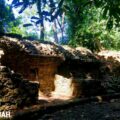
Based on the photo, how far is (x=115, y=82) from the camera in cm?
1817

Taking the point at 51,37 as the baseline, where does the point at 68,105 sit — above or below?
below

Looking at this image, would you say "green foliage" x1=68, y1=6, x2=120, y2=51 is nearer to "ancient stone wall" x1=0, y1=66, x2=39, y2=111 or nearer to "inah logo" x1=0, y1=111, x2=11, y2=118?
"ancient stone wall" x1=0, y1=66, x2=39, y2=111

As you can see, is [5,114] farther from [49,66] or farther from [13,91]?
[49,66]

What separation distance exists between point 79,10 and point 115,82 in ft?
44.3

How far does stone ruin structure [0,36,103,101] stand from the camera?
47.0 feet

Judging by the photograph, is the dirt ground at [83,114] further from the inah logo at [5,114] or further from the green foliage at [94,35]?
the green foliage at [94,35]

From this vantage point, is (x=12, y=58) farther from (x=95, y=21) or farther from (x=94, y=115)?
(x=95, y=21)

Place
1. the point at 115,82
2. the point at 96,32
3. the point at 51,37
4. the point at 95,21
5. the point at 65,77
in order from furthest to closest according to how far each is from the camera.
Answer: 1. the point at 51,37
2. the point at 95,21
3. the point at 96,32
4. the point at 115,82
5. the point at 65,77

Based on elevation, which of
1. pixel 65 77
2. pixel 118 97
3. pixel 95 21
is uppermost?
pixel 95 21

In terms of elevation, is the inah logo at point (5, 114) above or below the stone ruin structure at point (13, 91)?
below

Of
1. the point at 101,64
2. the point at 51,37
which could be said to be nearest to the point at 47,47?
the point at 101,64

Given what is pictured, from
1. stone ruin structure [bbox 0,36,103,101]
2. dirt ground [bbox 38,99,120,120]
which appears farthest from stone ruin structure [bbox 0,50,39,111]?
stone ruin structure [bbox 0,36,103,101]

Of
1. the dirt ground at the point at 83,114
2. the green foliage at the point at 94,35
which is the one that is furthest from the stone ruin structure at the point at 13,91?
the green foliage at the point at 94,35

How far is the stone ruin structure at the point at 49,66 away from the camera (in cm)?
1431
